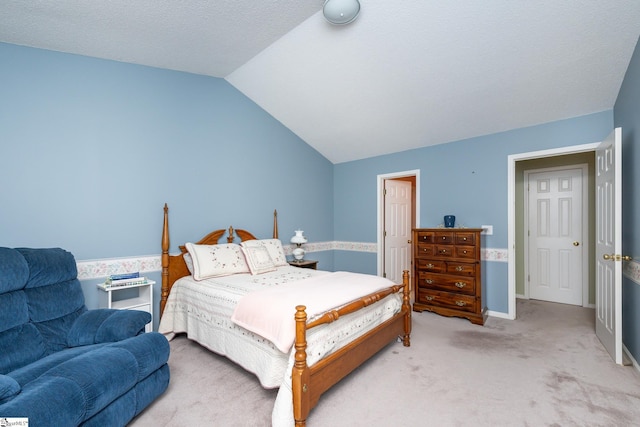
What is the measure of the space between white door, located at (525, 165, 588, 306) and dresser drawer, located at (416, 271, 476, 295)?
193 cm

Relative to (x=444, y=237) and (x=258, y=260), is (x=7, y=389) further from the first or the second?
(x=444, y=237)

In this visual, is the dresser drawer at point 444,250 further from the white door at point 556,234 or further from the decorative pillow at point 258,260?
the decorative pillow at point 258,260

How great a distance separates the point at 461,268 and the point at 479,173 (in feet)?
4.40

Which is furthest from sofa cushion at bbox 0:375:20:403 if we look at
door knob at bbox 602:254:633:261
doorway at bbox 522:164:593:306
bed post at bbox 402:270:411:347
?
doorway at bbox 522:164:593:306

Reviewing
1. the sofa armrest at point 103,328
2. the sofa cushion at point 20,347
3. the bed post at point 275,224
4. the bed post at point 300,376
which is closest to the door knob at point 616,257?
the bed post at point 300,376

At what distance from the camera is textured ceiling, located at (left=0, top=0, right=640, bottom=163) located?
2396 millimetres

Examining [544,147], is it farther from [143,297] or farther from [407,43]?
[143,297]

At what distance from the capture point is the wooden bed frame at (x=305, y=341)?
1.78 metres

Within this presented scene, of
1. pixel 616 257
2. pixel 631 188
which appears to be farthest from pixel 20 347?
pixel 631 188

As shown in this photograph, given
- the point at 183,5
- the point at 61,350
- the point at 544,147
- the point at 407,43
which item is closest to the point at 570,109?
→ the point at 544,147

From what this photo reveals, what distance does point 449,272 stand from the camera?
3.91m

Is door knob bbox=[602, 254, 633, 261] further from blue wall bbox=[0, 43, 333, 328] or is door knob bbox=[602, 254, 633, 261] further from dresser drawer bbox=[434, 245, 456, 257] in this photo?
blue wall bbox=[0, 43, 333, 328]

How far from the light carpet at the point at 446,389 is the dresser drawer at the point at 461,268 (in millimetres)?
791

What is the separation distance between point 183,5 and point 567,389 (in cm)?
422
